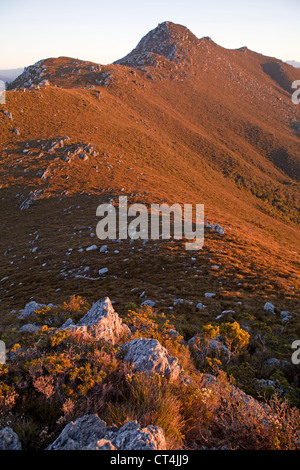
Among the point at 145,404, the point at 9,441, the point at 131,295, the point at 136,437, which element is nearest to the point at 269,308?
the point at 131,295

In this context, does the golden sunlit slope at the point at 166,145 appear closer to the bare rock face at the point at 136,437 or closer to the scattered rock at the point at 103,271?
the scattered rock at the point at 103,271

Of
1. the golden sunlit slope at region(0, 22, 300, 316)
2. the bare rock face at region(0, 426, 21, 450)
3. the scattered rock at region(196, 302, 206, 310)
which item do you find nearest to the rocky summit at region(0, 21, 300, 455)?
the bare rock face at region(0, 426, 21, 450)

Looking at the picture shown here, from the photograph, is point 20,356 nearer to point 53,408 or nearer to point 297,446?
point 53,408

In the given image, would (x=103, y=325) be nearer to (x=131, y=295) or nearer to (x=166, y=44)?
(x=131, y=295)

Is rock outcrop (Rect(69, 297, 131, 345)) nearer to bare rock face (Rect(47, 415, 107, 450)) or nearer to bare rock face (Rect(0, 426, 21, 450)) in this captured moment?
bare rock face (Rect(47, 415, 107, 450))

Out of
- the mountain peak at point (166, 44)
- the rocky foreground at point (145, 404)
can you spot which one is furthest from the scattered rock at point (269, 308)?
the mountain peak at point (166, 44)
